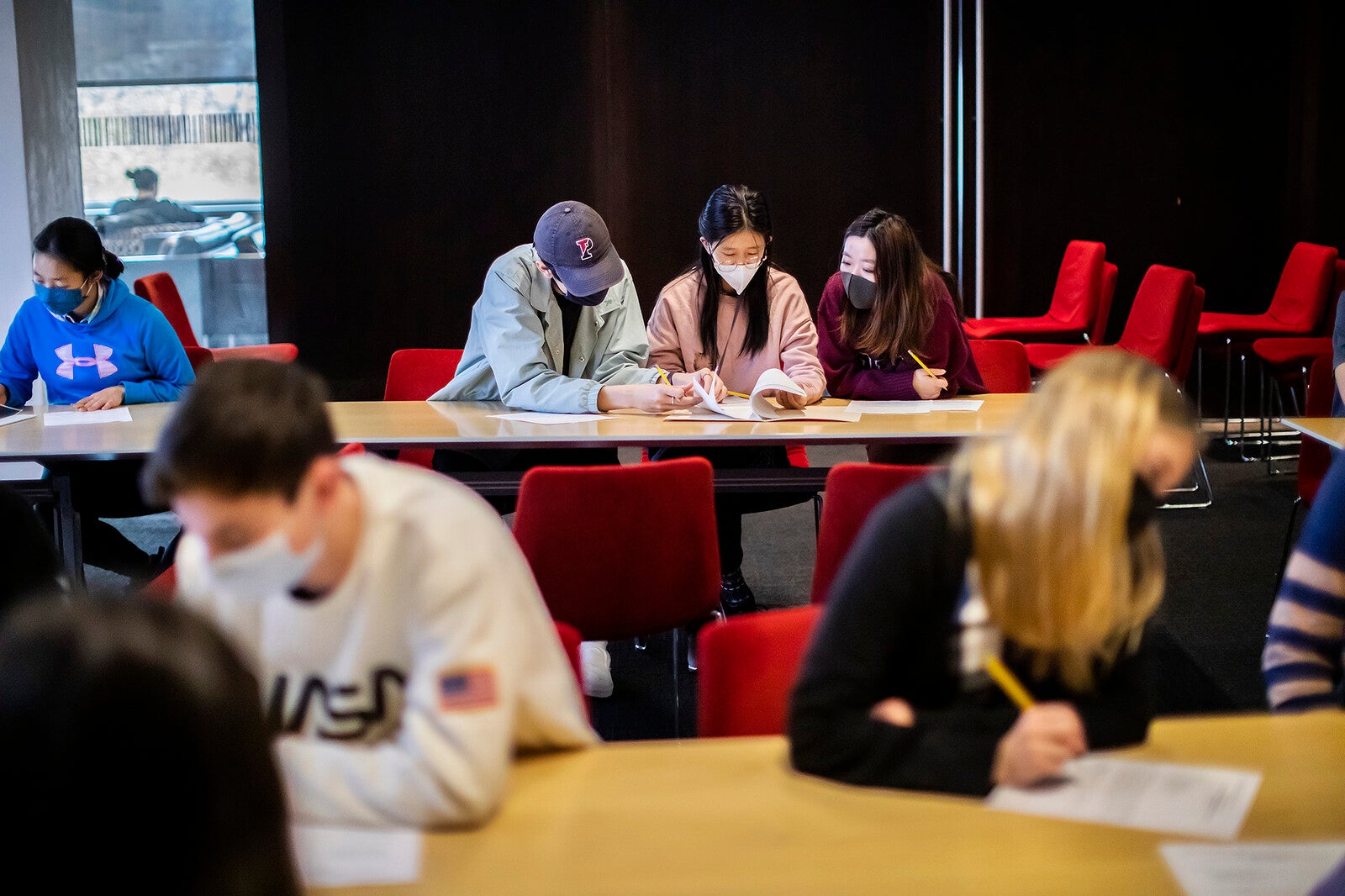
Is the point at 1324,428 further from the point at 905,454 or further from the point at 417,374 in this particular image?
the point at 417,374

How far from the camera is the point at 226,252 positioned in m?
7.49

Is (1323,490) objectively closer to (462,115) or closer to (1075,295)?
(1075,295)

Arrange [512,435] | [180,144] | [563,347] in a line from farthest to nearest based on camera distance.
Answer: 1. [180,144]
2. [563,347]
3. [512,435]

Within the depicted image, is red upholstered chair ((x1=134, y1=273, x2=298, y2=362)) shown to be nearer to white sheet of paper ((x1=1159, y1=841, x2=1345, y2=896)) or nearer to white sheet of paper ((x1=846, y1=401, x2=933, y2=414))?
white sheet of paper ((x1=846, y1=401, x2=933, y2=414))

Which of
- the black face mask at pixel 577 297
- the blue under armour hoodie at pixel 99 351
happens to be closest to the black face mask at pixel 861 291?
the black face mask at pixel 577 297

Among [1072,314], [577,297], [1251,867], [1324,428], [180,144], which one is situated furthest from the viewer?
[180,144]

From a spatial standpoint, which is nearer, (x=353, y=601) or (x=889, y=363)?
(x=353, y=601)

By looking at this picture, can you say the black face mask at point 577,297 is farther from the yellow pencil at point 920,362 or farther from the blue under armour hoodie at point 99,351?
the blue under armour hoodie at point 99,351

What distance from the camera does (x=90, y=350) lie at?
3.96m

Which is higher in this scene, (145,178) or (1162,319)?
(145,178)

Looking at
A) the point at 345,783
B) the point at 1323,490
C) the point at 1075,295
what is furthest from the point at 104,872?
the point at 1075,295

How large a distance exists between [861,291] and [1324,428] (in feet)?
4.29

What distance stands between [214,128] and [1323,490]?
6.83 meters

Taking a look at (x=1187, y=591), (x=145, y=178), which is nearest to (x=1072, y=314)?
(x=1187, y=591)
